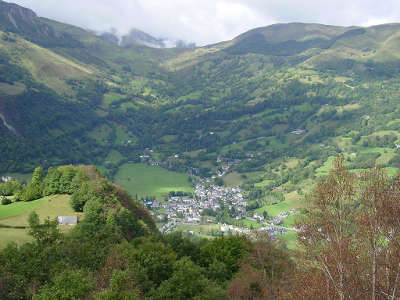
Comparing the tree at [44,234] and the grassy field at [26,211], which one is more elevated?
the tree at [44,234]

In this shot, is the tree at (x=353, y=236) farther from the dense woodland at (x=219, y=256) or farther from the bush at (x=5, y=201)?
the bush at (x=5, y=201)

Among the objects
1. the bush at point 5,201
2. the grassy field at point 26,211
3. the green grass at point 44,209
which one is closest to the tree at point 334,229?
the grassy field at point 26,211

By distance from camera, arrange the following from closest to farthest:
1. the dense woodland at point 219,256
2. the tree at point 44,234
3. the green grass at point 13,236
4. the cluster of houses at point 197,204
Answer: the dense woodland at point 219,256 < the tree at point 44,234 < the green grass at point 13,236 < the cluster of houses at point 197,204

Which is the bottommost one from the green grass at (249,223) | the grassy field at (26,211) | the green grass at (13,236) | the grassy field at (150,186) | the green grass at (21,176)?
the green grass at (249,223)

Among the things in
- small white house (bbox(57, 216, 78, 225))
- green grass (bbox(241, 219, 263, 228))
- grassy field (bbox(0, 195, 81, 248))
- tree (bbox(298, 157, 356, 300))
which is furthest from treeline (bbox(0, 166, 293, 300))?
green grass (bbox(241, 219, 263, 228))

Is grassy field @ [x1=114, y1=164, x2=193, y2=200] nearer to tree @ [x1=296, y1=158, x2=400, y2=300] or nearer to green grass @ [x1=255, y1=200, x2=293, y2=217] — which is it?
green grass @ [x1=255, y1=200, x2=293, y2=217]

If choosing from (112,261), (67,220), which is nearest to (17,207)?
(67,220)

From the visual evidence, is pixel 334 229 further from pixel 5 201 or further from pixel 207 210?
pixel 207 210

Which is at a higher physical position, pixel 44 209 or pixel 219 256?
pixel 44 209
